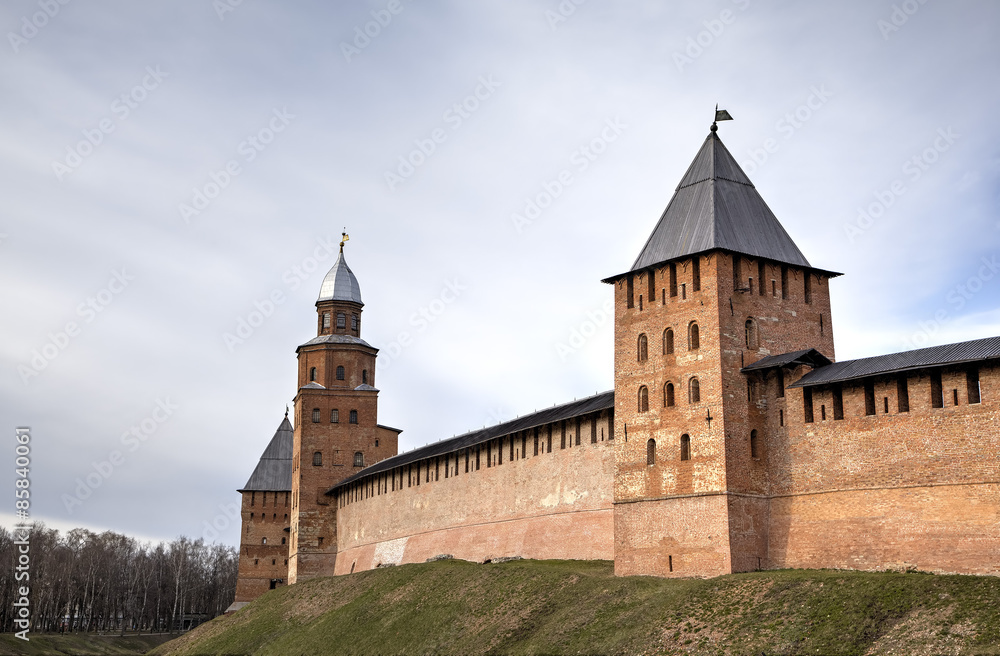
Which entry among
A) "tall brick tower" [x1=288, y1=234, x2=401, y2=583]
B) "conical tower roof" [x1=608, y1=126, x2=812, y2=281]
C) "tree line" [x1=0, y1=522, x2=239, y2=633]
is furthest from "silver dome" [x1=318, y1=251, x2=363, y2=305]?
"conical tower roof" [x1=608, y1=126, x2=812, y2=281]

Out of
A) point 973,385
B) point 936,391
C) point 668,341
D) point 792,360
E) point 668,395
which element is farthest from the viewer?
point 668,341

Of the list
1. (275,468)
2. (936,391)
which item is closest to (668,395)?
(936,391)

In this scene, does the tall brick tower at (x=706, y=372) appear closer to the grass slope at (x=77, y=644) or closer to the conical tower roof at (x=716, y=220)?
the conical tower roof at (x=716, y=220)

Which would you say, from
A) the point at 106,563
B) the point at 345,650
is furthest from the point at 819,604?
the point at 106,563

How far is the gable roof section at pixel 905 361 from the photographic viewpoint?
24.3m

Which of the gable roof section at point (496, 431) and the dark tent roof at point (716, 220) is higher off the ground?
the dark tent roof at point (716, 220)

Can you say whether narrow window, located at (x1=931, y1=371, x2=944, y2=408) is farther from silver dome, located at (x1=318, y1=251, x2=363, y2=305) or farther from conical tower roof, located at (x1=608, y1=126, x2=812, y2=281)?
silver dome, located at (x1=318, y1=251, x2=363, y2=305)

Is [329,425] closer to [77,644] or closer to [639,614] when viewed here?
[77,644]

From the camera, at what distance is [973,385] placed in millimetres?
24406

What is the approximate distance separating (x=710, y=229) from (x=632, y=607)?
10.9 metres

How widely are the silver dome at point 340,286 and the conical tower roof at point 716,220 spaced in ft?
102

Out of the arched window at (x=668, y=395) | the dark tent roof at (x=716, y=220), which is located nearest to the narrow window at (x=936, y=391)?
the dark tent roof at (x=716, y=220)

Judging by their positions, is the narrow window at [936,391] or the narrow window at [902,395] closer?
the narrow window at [936,391]

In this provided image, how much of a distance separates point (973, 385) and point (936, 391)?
86cm
